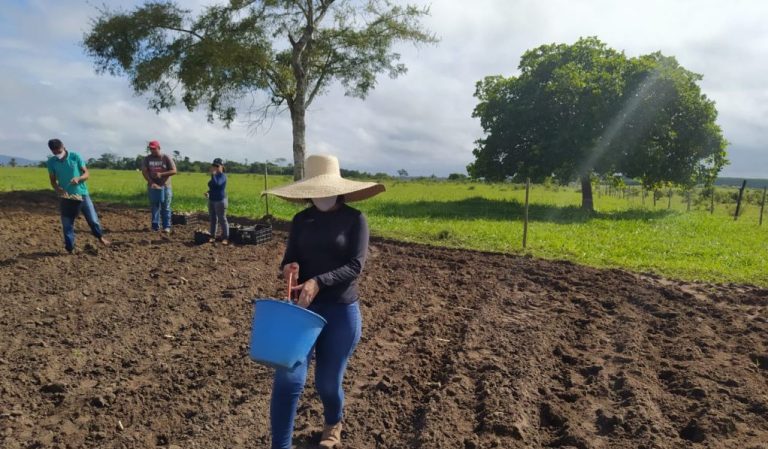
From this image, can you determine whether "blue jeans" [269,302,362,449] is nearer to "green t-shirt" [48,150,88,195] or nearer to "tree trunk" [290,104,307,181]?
"green t-shirt" [48,150,88,195]

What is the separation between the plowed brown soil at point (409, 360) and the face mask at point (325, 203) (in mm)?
1555

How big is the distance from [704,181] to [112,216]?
22675 mm

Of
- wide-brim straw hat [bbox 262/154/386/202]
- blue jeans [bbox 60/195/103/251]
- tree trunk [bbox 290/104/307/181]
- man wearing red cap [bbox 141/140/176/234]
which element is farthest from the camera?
tree trunk [bbox 290/104/307/181]

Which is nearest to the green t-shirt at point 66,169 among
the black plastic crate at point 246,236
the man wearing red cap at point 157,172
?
the man wearing red cap at point 157,172

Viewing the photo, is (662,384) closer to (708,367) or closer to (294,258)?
(708,367)

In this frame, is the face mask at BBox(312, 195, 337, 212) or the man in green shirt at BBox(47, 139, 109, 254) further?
the man in green shirt at BBox(47, 139, 109, 254)

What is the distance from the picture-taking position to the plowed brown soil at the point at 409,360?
11.3 feet

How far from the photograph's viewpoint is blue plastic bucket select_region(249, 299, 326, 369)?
2549 mm

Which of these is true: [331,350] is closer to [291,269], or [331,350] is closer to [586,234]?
[291,269]

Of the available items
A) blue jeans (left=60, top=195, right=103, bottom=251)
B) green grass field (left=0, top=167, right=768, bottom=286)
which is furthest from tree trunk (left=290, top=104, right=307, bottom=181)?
blue jeans (left=60, top=195, right=103, bottom=251)

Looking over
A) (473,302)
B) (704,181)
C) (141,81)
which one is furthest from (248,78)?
(704,181)

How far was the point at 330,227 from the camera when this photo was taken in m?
2.92

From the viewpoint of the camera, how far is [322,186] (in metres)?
2.92

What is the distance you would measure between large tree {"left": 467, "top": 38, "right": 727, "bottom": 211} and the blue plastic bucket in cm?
1898
